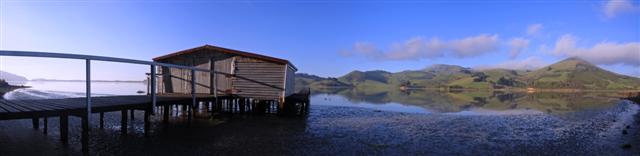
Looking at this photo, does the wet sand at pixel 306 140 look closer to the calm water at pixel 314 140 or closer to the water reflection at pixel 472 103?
the calm water at pixel 314 140

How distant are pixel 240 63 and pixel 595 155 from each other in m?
17.2

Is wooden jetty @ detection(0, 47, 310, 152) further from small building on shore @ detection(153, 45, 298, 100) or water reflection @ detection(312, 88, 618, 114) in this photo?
water reflection @ detection(312, 88, 618, 114)

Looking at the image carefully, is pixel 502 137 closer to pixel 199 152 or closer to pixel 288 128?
pixel 288 128

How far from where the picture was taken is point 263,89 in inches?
806

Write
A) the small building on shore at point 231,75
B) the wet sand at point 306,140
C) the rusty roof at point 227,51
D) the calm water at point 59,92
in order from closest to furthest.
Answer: the wet sand at point 306,140
the rusty roof at point 227,51
the small building on shore at point 231,75
the calm water at point 59,92

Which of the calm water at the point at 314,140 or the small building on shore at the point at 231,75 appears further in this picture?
the small building on shore at the point at 231,75

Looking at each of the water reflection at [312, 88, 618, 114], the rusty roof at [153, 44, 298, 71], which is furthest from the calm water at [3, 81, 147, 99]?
the water reflection at [312, 88, 618, 114]

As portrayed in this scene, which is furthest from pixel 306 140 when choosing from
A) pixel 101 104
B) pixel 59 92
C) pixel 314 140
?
pixel 59 92

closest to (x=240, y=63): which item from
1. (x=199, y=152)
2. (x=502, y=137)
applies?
(x=199, y=152)

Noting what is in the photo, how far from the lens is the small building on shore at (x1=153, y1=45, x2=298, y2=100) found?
66.6 ft

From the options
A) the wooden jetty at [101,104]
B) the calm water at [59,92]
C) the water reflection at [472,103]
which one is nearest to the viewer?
the wooden jetty at [101,104]

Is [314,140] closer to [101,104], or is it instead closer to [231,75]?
[101,104]

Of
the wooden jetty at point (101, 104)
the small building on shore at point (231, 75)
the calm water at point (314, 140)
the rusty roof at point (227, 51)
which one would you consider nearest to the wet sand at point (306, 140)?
the calm water at point (314, 140)

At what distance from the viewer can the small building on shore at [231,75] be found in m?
20.3
